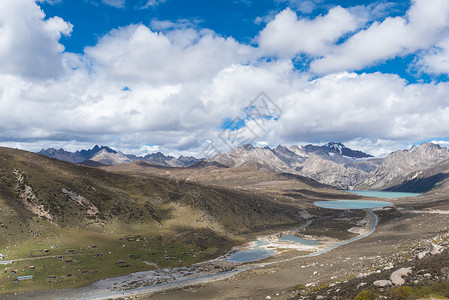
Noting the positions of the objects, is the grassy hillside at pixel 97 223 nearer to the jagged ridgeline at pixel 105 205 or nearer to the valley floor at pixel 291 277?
the jagged ridgeline at pixel 105 205

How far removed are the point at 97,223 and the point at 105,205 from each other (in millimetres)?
14599

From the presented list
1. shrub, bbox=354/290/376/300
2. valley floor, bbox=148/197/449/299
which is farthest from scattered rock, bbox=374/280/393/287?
valley floor, bbox=148/197/449/299

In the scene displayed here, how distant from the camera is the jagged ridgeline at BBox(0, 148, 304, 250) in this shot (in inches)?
3804

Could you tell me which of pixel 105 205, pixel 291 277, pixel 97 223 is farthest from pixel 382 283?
pixel 105 205

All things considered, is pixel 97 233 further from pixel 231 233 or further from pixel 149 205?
pixel 231 233

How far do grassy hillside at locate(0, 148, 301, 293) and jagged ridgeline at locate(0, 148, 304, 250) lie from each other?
1.00 ft

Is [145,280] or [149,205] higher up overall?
[149,205]

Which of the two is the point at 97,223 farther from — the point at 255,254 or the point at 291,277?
the point at 291,277

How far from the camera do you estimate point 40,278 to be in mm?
68562

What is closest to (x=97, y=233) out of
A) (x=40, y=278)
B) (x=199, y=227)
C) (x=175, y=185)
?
(x=40, y=278)

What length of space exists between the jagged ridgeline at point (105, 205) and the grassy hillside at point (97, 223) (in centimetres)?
31

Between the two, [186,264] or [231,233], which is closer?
[186,264]

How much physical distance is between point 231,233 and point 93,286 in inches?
2877

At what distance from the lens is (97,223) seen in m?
107
